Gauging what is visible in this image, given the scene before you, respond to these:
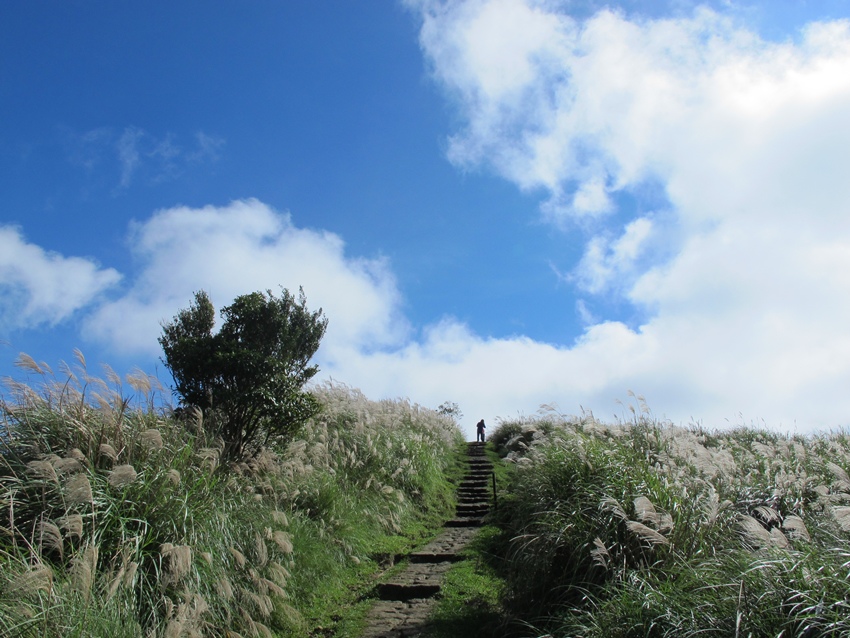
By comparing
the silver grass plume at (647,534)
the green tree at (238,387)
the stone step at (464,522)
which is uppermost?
the green tree at (238,387)

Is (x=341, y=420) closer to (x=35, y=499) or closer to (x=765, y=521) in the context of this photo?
(x=35, y=499)

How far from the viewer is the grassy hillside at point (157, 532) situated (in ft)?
13.9

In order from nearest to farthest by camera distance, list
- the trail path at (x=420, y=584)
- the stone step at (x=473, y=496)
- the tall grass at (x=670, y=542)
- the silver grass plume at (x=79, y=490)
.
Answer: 1. the tall grass at (x=670, y=542)
2. the silver grass plume at (x=79, y=490)
3. the trail path at (x=420, y=584)
4. the stone step at (x=473, y=496)

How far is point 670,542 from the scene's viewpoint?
5.22 meters

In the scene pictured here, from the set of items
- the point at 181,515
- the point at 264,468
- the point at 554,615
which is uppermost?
the point at 264,468

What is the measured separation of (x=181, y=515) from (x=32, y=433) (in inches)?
77.0

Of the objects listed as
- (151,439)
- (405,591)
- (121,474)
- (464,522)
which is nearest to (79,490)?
(121,474)

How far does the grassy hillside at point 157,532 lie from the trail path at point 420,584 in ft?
1.15

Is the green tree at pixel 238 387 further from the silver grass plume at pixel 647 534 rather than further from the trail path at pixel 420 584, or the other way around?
the silver grass plume at pixel 647 534

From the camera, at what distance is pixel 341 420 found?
40.9ft

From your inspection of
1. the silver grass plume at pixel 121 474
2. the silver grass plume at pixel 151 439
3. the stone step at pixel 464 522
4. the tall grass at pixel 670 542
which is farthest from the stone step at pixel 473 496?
the silver grass plume at pixel 121 474

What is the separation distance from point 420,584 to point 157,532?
348cm

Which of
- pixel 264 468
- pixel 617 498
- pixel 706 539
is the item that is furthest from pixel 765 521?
pixel 264 468

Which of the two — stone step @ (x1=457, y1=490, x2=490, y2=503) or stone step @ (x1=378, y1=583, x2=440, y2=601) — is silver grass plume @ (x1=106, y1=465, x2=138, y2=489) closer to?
stone step @ (x1=378, y1=583, x2=440, y2=601)
